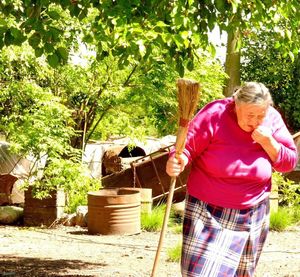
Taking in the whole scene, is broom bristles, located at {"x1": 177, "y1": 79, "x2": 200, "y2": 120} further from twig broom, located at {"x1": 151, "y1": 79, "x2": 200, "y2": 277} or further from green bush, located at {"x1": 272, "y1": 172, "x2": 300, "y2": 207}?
green bush, located at {"x1": 272, "y1": 172, "x2": 300, "y2": 207}

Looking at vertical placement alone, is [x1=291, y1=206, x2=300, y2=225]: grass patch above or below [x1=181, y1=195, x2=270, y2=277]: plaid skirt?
below

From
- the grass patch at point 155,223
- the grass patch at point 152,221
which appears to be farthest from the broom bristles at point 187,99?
the grass patch at point 152,221

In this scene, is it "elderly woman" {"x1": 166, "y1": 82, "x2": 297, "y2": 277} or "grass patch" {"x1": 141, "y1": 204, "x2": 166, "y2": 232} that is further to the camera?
"grass patch" {"x1": 141, "y1": 204, "x2": 166, "y2": 232}

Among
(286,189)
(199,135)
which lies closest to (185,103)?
(199,135)

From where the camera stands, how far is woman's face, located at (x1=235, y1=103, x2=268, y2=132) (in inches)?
141

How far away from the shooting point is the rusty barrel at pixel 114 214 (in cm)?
965

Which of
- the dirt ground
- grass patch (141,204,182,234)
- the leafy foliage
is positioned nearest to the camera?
the dirt ground

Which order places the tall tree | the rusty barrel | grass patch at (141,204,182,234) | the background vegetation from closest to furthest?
the tall tree, the background vegetation, the rusty barrel, grass patch at (141,204,182,234)

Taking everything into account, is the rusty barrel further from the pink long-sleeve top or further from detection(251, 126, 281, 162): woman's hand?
detection(251, 126, 281, 162): woman's hand

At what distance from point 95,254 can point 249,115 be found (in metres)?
4.76

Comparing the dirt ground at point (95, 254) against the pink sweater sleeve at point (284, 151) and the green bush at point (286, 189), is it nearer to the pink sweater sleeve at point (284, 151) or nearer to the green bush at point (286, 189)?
the green bush at point (286, 189)

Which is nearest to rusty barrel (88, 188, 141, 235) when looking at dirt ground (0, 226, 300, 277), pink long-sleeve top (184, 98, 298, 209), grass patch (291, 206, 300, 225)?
dirt ground (0, 226, 300, 277)

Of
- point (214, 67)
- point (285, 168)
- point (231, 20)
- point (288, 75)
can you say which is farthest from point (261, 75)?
point (285, 168)

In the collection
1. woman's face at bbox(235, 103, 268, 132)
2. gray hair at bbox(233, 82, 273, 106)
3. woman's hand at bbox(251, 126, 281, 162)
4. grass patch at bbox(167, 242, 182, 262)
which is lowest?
grass patch at bbox(167, 242, 182, 262)
